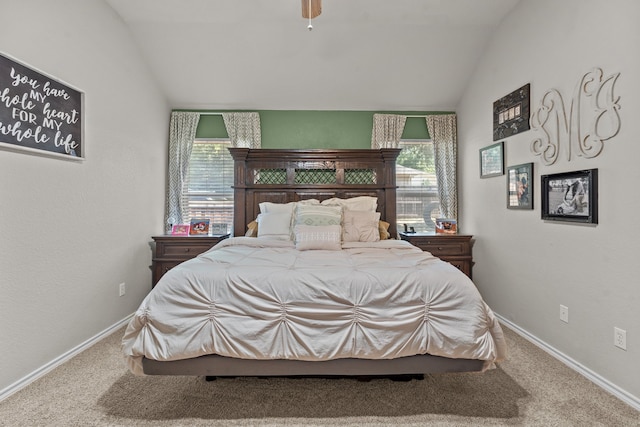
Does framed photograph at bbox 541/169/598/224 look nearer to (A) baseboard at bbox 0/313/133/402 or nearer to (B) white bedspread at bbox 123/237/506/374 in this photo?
(B) white bedspread at bbox 123/237/506/374

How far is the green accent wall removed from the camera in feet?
13.2

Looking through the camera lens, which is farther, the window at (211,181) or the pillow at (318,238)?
the window at (211,181)

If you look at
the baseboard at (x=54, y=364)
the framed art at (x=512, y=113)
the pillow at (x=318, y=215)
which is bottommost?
the baseboard at (x=54, y=364)

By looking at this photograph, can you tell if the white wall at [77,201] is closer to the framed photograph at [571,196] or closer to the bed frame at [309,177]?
the bed frame at [309,177]

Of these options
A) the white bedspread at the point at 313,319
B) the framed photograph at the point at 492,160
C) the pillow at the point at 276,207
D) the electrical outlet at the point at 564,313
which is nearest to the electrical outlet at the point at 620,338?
the electrical outlet at the point at 564,313

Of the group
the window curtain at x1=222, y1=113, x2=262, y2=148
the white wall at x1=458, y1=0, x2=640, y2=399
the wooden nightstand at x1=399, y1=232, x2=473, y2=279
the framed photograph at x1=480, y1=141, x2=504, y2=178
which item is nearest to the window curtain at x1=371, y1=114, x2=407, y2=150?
the white wall at x1=458, y1=0, x2=640, y2=399

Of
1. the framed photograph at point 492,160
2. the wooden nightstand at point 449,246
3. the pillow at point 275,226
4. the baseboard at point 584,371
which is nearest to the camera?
the baseboard at point 584,371

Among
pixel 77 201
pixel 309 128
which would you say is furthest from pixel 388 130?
pixel 77 201

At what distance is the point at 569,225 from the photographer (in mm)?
2236

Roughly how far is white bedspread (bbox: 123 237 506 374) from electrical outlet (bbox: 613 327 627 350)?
0.81 meters

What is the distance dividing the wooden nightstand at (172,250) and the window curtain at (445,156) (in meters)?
2.90

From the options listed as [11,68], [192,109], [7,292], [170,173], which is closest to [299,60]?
[192,109]

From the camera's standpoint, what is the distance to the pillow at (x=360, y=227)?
310 cm

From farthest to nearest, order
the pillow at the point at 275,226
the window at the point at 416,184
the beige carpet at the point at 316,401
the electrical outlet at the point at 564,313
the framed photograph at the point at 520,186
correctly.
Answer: the window at the point at 416,184
the pillow at the point at 275,226
the framed photograph at the point at 520,186
the electrical outlet at the point at 564,313
the beige carpet at the point at 316,401
